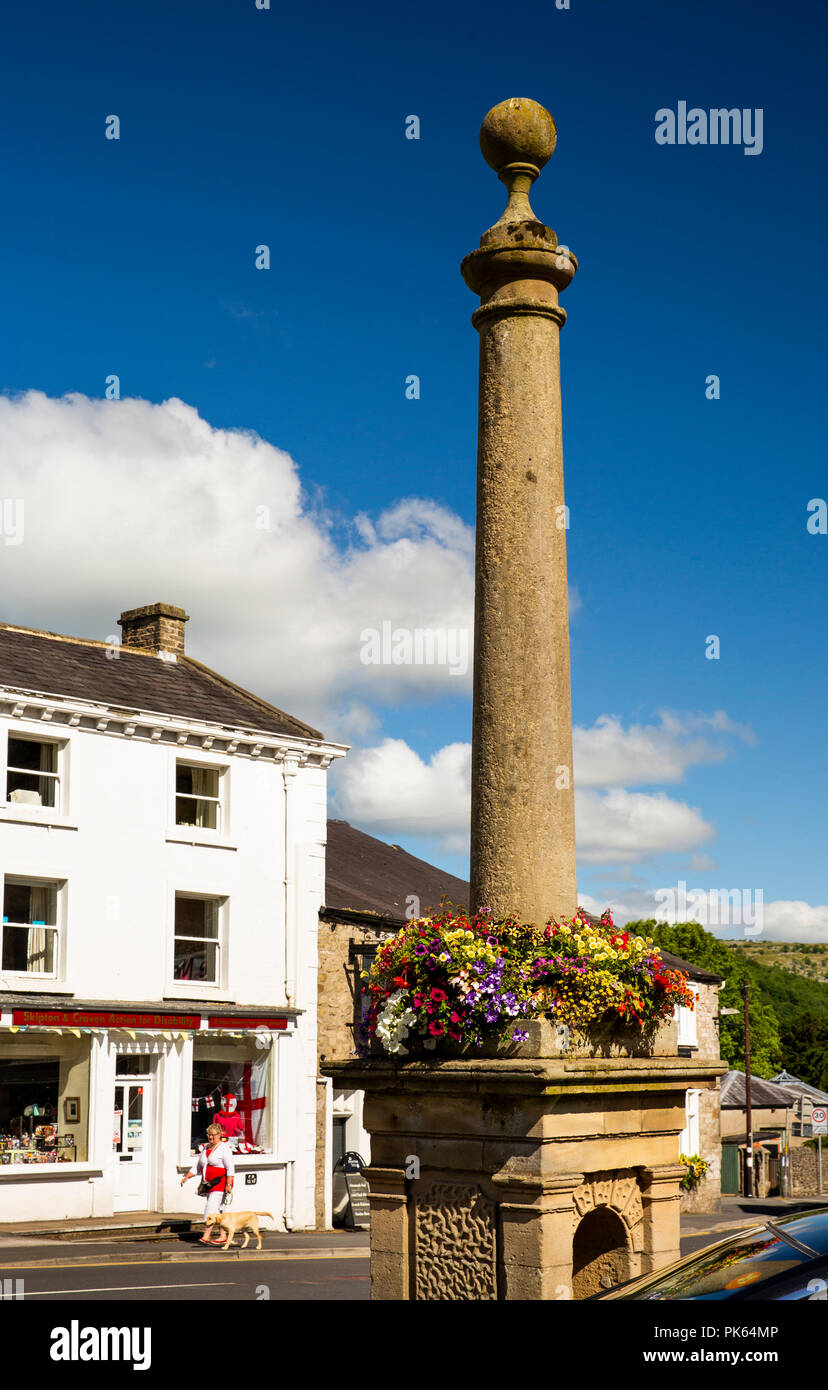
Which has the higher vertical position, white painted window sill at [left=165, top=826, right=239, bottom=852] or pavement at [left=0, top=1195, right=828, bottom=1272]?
white painted window sill at [left=165, top=826, right=239, bottom=852]

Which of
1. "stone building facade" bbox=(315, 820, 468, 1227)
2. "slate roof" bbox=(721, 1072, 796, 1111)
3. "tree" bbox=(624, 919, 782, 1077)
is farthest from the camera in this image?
"tree" bbox=(624, 919, 782, 1077)

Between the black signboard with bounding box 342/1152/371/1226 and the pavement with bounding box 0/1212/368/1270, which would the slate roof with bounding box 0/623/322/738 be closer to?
the pavement with bounding box 0/1212/368/1270

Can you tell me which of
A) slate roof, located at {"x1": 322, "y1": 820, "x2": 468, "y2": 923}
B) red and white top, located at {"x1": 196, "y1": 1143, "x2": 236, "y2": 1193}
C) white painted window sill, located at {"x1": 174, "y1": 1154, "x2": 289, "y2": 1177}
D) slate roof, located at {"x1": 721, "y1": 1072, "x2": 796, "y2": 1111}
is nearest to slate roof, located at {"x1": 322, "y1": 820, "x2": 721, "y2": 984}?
slate roof, located at {"x1": 322, "y1": 820, "x2": 468, "y2": 923}

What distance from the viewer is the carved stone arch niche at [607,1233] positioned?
746 centimetres

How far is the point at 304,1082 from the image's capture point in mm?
25516

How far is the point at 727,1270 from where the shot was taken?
5.34 metres

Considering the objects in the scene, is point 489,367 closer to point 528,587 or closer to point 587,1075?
point 528,587

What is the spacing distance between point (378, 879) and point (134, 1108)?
9559mm

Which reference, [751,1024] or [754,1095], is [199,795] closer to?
[754,1095]

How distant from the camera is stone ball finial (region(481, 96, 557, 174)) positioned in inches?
340

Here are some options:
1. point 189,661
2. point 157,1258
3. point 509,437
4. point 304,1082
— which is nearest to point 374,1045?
point 509,437

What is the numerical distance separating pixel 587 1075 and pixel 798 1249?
77.9 inches

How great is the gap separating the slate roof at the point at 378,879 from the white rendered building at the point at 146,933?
1.88 m

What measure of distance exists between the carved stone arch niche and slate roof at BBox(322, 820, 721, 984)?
18.6 m
